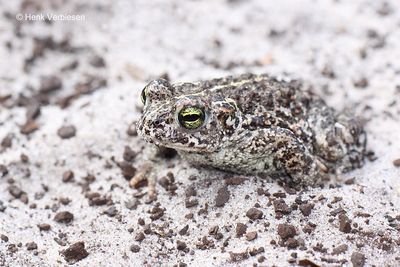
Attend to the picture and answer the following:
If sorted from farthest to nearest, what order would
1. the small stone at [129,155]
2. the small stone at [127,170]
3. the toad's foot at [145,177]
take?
1. the small stone at [129,155]
2. the small stone at [127,170]
3. the toad's foot at [145,177]

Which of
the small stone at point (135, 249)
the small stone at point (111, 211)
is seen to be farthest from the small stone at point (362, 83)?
the small stone at point (135, 249)

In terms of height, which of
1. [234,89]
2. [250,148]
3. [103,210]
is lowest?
[103,210]

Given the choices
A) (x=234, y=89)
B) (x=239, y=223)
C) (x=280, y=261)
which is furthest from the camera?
(x=234, y=89)

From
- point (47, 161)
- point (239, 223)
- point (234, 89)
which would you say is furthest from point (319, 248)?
point (47, 161)

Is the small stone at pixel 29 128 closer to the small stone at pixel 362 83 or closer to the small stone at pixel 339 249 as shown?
the small stone at pixel 339 249

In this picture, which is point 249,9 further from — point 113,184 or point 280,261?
point 280,261

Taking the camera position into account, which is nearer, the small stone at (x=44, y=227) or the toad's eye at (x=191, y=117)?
the toad's eye at (x=191, y=117)

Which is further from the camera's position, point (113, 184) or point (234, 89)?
point (113, 184)

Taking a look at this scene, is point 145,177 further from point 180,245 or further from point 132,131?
point 180,245
